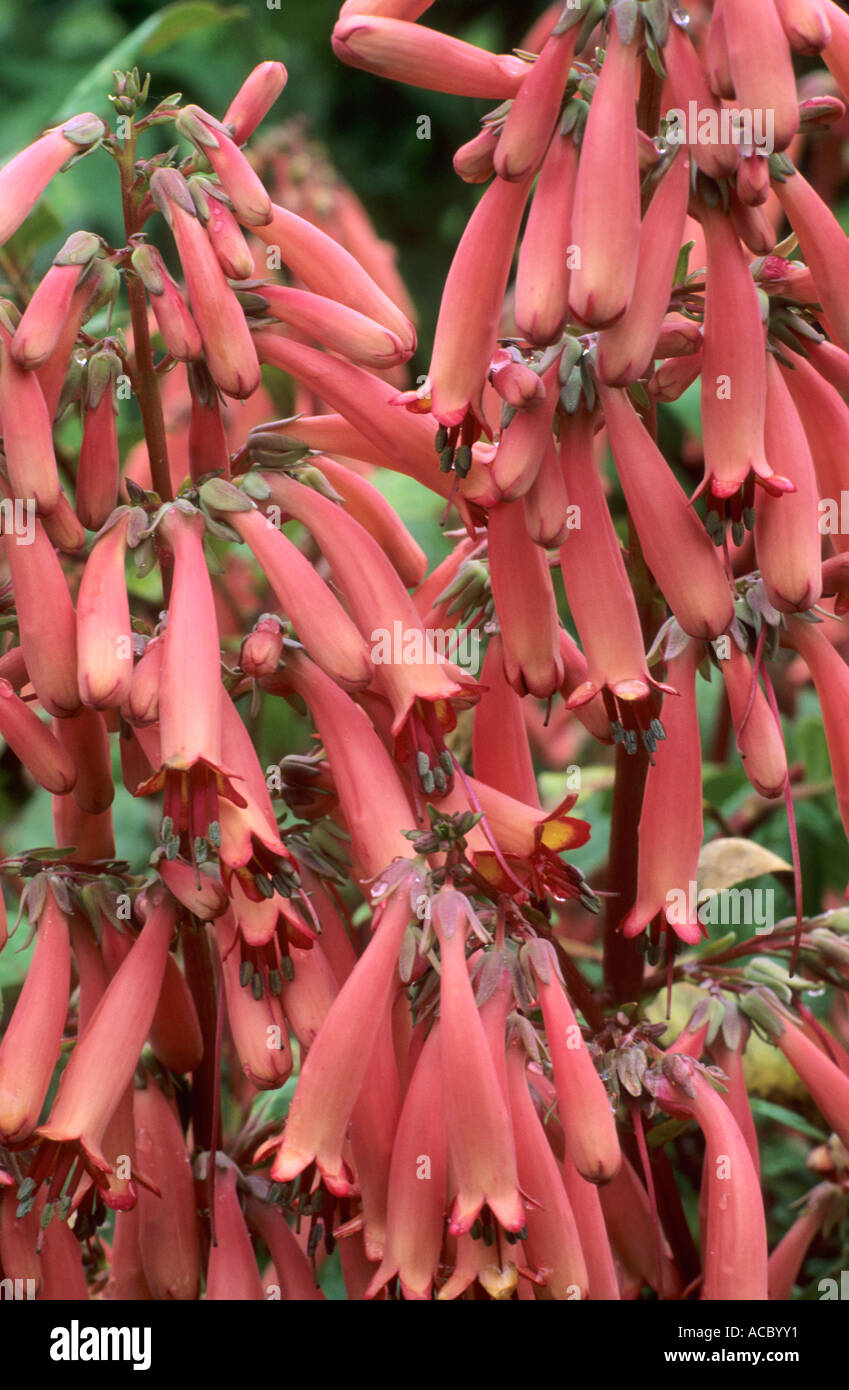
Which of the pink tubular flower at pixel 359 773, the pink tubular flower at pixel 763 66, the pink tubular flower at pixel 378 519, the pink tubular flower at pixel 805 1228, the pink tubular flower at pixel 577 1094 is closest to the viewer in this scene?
the pink tubular flower at pixel 763 66

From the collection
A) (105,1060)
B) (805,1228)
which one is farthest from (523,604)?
(805,1228)

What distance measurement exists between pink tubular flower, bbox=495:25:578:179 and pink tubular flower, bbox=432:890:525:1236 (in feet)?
2.03

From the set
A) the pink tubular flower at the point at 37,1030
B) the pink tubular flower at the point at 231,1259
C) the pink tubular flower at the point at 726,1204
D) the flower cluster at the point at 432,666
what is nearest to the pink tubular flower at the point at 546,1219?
the flower cluster at the point at 432,666

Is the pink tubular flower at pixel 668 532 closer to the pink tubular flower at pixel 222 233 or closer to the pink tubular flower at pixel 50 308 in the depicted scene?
the pink tubular flower at pixel 222 233

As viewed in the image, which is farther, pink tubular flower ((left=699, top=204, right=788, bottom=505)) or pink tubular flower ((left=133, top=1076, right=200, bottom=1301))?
pink tubular flower ((left=133, top=1076, right=200, bottom=1301))

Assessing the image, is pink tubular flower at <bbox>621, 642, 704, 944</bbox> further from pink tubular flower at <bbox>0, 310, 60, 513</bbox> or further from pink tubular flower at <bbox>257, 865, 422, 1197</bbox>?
pink tubular flower at <bbox>0, 310, 60, 513</bbox>

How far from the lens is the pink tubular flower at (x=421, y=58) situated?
3.82 feet

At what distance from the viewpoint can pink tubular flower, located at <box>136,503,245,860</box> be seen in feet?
3.75

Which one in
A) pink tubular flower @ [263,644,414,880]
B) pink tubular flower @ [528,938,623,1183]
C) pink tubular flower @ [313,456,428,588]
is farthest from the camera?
pink tubular flower @ [313,456,428,588]

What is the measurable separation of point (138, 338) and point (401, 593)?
0.30 meters

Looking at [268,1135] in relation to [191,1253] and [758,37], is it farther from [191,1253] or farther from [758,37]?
[758,37]

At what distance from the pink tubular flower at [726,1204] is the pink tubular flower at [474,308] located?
590 mm

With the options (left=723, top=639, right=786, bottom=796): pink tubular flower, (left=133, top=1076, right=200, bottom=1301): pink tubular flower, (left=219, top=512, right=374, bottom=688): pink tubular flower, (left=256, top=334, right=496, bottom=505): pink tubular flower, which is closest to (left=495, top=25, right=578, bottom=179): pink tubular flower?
(left=256, top=334, right=496, bottom=505): pink tubular flower

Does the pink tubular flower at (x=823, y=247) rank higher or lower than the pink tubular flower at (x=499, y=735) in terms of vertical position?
higher
